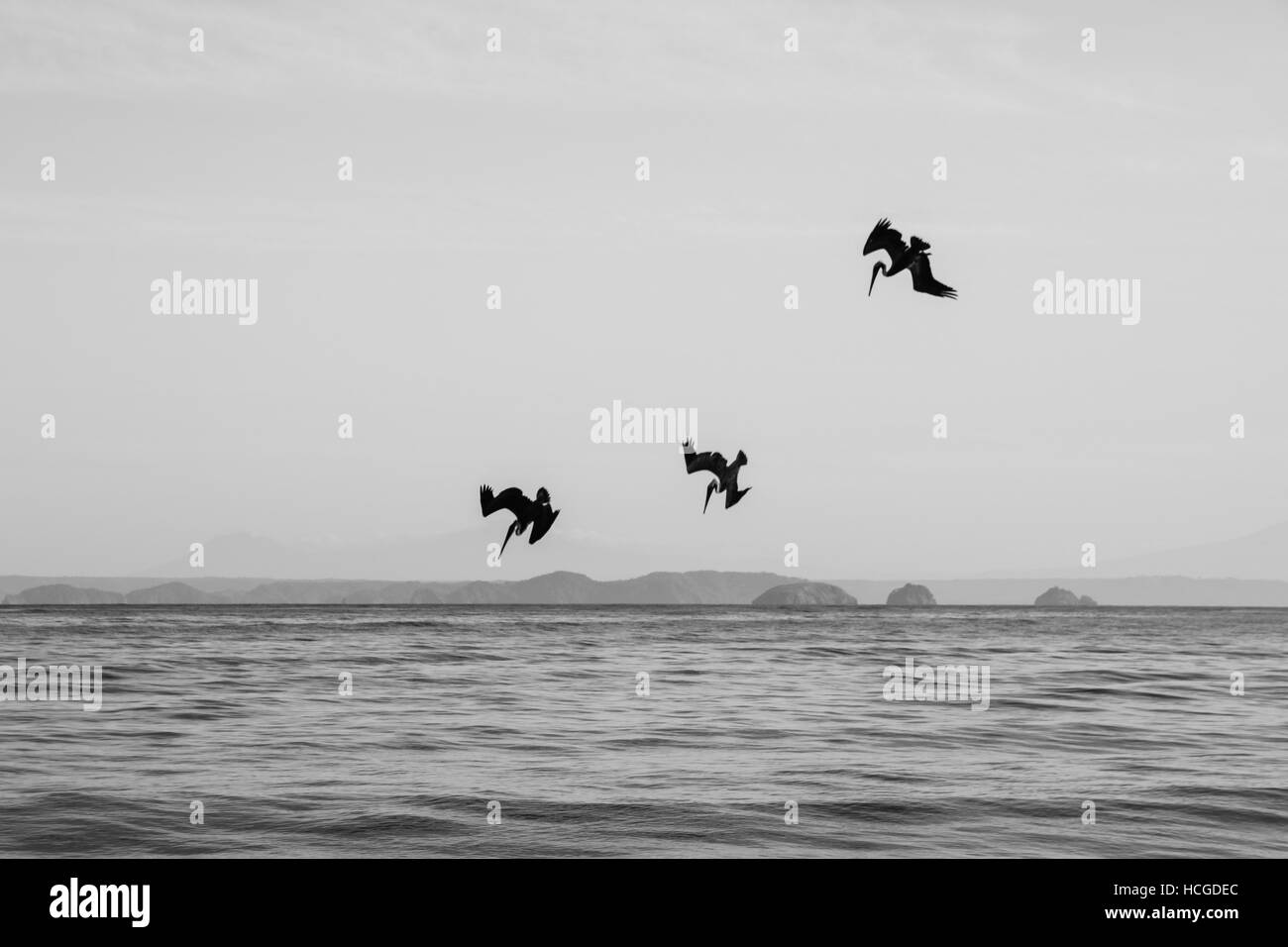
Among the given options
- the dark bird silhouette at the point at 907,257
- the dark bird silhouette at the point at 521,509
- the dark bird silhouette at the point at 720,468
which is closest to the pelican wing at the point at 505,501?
the dark bird silhouette at the point at 521,509

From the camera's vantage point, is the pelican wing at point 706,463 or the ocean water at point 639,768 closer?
the ocean water at point 639,768

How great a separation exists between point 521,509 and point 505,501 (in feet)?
0.86

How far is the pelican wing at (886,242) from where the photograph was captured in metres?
16.8

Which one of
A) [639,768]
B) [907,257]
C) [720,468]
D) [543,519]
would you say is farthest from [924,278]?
[639,768]

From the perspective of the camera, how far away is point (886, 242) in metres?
16.9

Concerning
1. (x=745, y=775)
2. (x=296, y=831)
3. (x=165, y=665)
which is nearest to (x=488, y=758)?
(x=745, y=775)

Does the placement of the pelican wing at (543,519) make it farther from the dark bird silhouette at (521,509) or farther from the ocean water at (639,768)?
the ocean water at (639,768)

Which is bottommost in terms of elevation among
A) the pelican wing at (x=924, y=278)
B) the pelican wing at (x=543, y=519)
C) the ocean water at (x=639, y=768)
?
the ocean water at (x=639, y=768)

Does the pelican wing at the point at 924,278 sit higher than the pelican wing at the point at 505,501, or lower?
higher

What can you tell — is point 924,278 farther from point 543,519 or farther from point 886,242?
point 543,519

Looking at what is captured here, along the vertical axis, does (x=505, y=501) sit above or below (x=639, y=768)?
above

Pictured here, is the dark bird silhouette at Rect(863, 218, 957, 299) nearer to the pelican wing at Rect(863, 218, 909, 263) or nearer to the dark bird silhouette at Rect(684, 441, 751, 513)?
the pelican wing at Rect(863, 218, 909, 263)

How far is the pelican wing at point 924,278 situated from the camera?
53.9 feet
